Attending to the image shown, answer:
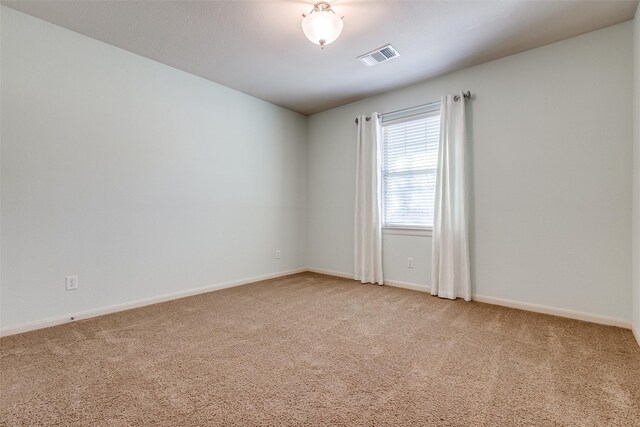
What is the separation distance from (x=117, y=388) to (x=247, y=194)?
9.33 ft

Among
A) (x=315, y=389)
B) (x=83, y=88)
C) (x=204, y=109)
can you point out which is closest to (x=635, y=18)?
(x=315, y=389)

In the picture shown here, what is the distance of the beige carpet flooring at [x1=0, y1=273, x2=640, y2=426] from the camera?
1426 millimetres

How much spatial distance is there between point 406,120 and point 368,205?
121 cm

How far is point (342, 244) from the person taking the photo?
460 cm

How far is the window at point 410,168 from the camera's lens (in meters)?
3.71

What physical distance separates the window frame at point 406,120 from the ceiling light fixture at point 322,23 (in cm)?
182

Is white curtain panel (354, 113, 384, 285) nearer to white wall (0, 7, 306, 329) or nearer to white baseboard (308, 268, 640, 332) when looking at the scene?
white baseboard (308, 268, 640, 332)

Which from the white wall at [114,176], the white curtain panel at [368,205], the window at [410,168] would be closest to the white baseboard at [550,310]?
the white curtain panel at [368,205]

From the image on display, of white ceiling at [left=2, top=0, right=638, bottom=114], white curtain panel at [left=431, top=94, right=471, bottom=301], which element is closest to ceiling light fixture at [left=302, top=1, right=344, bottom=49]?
white ceiling at [left=2, top=0, right=638, bottom=114]

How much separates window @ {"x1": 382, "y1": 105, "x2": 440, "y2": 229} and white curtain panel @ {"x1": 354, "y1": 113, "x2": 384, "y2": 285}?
115 millimetres

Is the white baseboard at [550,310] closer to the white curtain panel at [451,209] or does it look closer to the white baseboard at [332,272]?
the white curtain panel at [451,209]

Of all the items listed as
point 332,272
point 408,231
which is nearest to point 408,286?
point 408,231

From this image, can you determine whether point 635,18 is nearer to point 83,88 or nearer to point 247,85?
point 247,85

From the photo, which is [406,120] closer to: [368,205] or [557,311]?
[368,205]
